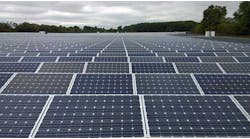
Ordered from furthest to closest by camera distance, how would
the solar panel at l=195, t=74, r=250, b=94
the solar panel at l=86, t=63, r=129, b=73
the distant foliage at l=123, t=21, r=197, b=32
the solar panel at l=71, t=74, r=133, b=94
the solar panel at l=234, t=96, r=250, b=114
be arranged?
the distant foliage at l=123, t=21, r=197, b=32
the solar panel at l=86, t=63, r=129, b=73
the solar panel at l=195, t=74, r=250, b=94
the solar panel at l=71, t=74, r=133, b=94
the solar panel at l=234, t=96, r=250, b=114

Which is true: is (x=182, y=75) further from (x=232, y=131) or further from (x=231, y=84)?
(x=232, y=131)

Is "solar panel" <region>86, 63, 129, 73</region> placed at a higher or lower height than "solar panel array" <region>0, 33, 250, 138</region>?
higher

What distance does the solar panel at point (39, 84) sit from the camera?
12.4 meters

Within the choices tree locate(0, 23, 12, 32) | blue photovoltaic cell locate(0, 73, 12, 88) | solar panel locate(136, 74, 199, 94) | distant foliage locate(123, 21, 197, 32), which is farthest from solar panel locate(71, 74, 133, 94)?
distant foliage locate(123, 21, 197, 32)

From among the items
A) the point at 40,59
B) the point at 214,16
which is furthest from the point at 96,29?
the point at 40,59

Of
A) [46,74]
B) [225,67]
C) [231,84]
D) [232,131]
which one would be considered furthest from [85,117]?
[225,67]

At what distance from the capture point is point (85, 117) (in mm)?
9727

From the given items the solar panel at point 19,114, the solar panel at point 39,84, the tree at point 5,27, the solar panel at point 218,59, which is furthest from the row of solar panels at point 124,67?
the tree at point 5,27

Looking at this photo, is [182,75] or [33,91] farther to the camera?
[182,75]

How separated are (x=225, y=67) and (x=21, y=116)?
35.7ft

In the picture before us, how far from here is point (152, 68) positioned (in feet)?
52.4

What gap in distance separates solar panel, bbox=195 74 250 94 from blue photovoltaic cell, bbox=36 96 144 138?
3649 mm

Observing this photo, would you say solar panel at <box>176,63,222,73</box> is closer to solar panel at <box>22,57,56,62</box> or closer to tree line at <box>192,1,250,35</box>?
solar panel at <box>22,57,56,62</box>

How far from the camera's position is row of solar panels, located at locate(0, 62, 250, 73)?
1548 centimetres
